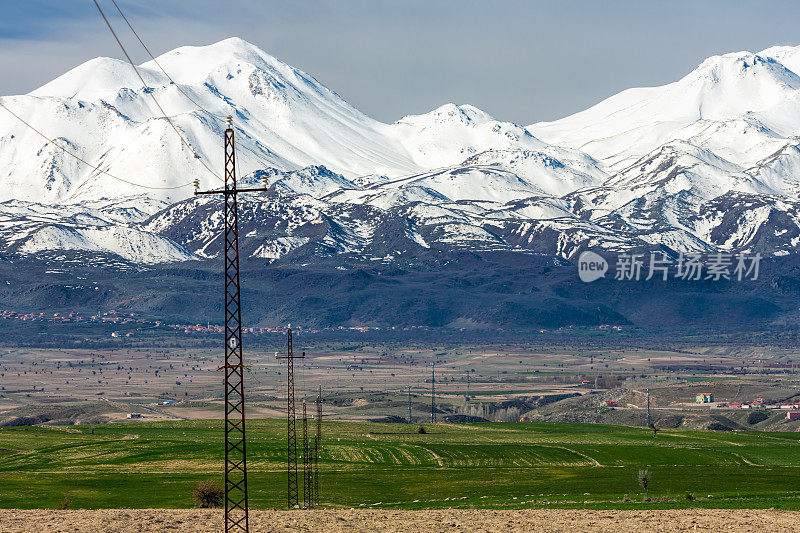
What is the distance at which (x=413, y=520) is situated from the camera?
51312mm

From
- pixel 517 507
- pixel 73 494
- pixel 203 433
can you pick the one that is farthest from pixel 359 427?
pixel 517 507

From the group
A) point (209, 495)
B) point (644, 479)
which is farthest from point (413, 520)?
point (644, 479)

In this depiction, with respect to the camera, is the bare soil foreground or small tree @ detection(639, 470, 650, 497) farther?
small tree @ detection(639, 470, 650, 497)

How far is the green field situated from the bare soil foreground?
558 cm

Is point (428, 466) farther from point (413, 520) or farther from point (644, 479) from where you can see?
point (413, 520)

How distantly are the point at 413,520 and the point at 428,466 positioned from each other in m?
47.2

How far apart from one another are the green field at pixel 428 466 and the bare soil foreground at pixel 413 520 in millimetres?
5579

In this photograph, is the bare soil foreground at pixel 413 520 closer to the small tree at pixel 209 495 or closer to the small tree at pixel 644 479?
the small tree at pixel 209 495

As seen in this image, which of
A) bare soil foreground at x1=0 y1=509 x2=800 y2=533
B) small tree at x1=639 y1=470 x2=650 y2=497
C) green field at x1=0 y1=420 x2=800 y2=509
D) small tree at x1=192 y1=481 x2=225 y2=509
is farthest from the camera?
green field at x1=0 y1=420 x2=800 y2=509

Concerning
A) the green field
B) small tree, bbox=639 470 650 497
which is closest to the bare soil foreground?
the green field

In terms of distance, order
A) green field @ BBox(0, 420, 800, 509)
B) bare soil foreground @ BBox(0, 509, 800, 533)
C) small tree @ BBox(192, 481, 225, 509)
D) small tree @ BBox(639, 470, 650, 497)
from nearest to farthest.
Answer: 1. bare soil foreground @ BBox(0, 509, 800, 533)
2. small tree @ BBox(192, 481, 225, 509)
3. small tree @ BBox(639, 470, 650, 497)
4. green field @ BBox(0, 420, 800, 509)

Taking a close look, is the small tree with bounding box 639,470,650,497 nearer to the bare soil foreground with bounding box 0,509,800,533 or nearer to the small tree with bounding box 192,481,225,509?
the bare soil foreground with bounding box 0,509,800,533

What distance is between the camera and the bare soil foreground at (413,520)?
48.4 m

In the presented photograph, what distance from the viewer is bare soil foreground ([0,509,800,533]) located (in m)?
48.4
